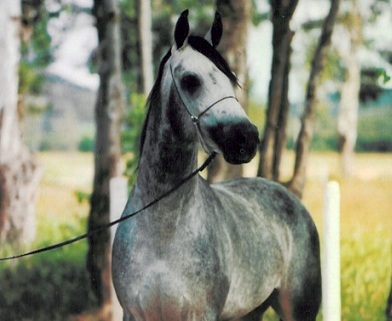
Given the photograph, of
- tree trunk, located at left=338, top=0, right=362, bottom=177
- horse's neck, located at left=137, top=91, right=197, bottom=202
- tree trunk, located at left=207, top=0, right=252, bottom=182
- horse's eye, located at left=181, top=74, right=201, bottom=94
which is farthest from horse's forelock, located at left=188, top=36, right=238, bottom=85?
tree trunk, located at left=338, top=0, right=362, bottom=177

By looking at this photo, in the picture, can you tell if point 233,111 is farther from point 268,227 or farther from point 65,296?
point 65,296

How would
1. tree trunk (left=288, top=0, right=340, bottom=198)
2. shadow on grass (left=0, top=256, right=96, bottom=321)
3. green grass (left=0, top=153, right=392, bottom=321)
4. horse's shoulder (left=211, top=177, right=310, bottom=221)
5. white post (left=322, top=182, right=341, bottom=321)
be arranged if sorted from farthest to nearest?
shadow on grass (left=0, top=256, right=96, bottom=321) < green grass (left=0, top=153, right=392, bottom=321) < tree trunk (left=288, top=0, right=340, bottom=198) < horse's shoulder (left=211, top=177, right=310, bottom=221) < white post (left=322, top=182, right=341, bottom=321)

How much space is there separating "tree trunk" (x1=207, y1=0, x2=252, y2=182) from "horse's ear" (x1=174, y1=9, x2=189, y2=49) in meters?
2.96

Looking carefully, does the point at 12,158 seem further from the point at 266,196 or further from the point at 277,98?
the point at 266,196

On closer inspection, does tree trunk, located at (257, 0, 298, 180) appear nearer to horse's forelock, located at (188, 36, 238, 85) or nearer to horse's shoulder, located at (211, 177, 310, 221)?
horse's shoulder, located at (211, 177, 310, 221)

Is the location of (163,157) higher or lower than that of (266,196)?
higher

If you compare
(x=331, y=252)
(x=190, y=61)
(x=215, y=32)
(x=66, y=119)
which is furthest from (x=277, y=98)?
(x=66, y=119)

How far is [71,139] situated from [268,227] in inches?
660

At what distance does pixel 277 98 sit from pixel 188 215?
344 centimetres

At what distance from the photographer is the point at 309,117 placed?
6.81 m

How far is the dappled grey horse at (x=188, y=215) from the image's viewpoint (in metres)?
3.01

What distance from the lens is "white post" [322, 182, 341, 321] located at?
3.99 metres

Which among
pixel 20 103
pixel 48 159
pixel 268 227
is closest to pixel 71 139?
pixel 48 159

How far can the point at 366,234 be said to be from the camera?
32.5ft
